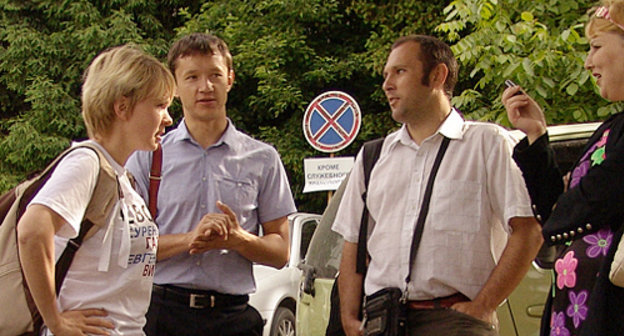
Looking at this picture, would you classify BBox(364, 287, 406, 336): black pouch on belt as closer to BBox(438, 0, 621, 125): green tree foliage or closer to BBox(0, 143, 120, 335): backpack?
BBox(0, 143, 120, 335): backpack

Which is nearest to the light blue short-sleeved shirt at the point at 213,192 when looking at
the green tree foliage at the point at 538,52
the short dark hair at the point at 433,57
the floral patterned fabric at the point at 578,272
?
the short dark hair at the point at 433,57

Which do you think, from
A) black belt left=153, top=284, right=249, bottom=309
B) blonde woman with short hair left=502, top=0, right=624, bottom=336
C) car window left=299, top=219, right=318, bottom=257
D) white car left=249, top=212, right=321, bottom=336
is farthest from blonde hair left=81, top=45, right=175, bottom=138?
car window left=299, top=219, right=318, bottom=257

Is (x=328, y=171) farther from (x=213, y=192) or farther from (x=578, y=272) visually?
(x=578, y=272)

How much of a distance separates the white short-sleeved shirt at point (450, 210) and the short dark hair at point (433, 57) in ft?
0.65

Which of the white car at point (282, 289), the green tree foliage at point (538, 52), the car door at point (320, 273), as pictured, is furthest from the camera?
the white car at point (282, 289)

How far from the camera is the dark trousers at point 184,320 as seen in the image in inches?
142

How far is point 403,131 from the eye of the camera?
384cm

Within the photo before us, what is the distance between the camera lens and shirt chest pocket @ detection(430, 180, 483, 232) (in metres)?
3.51

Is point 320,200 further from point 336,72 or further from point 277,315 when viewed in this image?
point 277,315

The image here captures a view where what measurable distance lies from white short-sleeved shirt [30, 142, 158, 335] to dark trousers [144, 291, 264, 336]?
61cm

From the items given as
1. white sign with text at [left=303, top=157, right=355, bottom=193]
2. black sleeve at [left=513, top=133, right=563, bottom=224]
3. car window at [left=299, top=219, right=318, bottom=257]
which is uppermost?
black sleeve at [left=513, top=133, right=563, bottom=224]

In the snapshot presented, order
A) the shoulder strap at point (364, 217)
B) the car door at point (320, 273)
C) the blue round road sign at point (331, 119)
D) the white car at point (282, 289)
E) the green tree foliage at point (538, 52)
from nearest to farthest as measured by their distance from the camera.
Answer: the shoulder strap at point (364, 217)
the car door at point (320, 273)
the green tree foliage at point (538, 52)
the white car at point (282, 289)
the blue round road sign at point (331, 119)

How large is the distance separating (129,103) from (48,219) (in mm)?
544

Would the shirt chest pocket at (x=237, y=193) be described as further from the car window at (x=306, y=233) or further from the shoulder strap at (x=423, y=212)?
the car window at (x=306, y=233)
